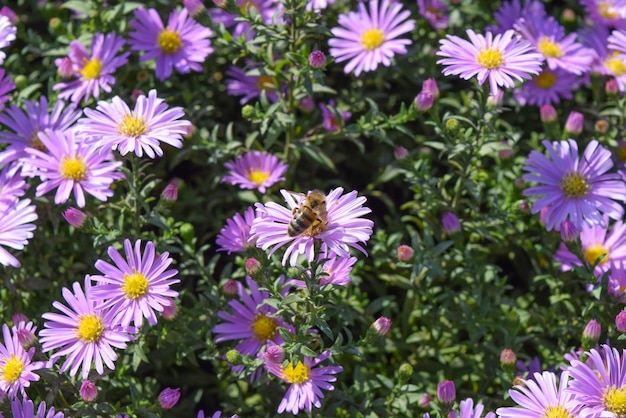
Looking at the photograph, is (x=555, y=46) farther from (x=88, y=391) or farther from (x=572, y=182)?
(x=88, y=391)

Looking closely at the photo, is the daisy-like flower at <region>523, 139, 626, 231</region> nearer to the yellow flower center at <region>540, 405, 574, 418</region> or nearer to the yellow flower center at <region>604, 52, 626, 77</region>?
the yellow flower center at <region>604, 52, 626, 77</region>

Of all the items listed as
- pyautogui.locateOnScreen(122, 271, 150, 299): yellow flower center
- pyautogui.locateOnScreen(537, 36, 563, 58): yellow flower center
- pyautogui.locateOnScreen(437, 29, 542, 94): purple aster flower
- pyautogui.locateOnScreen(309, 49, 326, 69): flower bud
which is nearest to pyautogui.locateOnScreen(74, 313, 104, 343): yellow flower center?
pyautogui.locateOnScreen(122, 271, 150, 299): yellow flower center

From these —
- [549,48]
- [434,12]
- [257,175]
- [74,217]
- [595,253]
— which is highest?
[434,12]

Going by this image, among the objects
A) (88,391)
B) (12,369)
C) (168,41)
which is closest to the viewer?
(88,391)

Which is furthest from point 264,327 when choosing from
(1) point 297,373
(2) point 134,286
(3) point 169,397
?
(2) point 134,286

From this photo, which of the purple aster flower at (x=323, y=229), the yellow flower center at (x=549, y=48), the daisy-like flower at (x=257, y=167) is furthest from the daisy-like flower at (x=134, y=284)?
the yellow flower center at (x=549, y=48)

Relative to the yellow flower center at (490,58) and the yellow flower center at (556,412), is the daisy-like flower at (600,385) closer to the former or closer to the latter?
the yellow flower center at (556,412)
